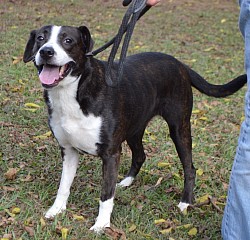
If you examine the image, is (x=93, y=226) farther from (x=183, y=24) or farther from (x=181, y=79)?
(x=183, y=24)

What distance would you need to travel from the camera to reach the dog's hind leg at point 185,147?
4.88m

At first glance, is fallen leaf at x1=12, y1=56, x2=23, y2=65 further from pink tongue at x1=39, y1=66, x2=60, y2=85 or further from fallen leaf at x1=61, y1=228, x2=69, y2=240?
fallen leaf at x1=61, y1=228, x2=69, y2=240

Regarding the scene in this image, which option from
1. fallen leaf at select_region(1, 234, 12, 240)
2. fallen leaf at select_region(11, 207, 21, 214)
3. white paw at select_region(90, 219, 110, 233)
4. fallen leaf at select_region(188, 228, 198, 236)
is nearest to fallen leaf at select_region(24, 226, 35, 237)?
fallen leaf at select_region(1, 234, 12, 240)

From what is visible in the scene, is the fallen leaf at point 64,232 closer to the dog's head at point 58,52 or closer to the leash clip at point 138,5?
the dog's head at point 58,52

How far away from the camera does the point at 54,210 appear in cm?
442

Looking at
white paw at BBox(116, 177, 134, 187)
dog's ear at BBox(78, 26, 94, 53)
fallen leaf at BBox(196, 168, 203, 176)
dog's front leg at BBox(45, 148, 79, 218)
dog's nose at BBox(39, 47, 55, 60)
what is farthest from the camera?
fallen leaf at BBox(196, 168, 203, 176)

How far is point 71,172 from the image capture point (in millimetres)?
4547

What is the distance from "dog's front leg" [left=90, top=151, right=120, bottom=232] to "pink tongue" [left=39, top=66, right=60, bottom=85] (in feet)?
2.49

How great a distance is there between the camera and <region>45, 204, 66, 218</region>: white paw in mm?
4363

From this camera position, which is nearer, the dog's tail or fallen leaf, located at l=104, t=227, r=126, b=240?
fallen leaf, located at l=104, t=227, r=126, b=240

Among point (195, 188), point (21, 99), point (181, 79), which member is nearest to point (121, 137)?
point (181, 79)

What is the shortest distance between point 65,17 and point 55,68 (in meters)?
9.15

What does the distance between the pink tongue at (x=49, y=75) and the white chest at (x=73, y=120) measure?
0.20 m

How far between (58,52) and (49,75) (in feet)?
0.56
